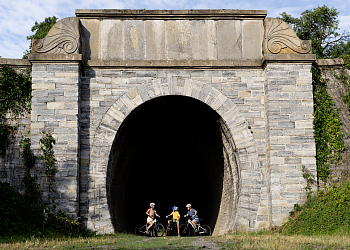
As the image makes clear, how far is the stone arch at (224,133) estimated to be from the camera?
1206 centimetres

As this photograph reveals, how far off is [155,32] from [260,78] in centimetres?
336

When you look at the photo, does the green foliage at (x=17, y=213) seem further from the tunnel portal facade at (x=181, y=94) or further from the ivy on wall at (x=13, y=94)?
the ivy on wall at (x=13, y=94)

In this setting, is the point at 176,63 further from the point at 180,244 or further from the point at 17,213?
the point at 17,213

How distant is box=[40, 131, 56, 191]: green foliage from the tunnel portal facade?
14 centimetres

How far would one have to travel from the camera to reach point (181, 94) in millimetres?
A: 12695

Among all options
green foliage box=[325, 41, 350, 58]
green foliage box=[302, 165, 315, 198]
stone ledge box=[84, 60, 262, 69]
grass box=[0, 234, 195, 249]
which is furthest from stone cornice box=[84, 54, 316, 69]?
green foliage box=[325, 41, 350, 58]

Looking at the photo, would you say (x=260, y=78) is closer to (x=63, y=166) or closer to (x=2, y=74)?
(x=63, y=166)

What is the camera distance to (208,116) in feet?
43.9

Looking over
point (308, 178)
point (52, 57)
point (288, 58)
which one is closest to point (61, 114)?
point (52, 57)

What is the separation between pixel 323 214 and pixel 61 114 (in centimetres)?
743

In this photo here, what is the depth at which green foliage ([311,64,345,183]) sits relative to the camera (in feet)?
40.6

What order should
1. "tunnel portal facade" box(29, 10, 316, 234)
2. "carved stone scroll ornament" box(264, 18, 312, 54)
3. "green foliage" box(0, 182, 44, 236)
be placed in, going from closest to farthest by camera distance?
1. "green foliage" box(0, 182, 44, 236)
2. "tunnel portal facade" box(29, 10, 316, 234)
3. "carved stone scroll ornament" box(264, 18, 312, 54)

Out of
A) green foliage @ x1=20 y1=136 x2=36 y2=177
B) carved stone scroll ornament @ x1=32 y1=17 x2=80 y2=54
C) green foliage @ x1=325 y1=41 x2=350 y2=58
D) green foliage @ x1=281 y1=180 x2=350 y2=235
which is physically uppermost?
green foliage @ x1=325 y1=41 x2=350 y2=58

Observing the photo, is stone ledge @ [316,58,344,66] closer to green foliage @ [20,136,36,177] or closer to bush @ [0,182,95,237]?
bush @ [0,182,95,237]
